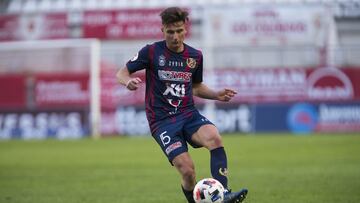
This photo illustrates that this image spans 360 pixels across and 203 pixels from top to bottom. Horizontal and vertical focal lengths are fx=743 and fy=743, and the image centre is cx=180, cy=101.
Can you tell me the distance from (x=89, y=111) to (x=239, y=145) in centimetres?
857

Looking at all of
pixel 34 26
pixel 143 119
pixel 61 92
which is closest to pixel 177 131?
pixel 143 119

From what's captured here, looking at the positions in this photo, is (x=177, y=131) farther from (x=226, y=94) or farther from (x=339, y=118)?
(x=339, y=118)

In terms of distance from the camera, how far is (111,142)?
997 inches

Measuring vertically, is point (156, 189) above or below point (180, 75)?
below

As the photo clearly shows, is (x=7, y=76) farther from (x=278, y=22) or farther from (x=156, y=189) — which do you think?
(x=156, y=189)

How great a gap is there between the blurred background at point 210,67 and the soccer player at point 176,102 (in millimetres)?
19166

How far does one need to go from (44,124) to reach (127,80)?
21429mm

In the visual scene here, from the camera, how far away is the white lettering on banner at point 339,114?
26906 millimetres

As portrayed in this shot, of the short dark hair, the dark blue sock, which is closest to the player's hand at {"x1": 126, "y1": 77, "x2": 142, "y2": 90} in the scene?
the short dark hair

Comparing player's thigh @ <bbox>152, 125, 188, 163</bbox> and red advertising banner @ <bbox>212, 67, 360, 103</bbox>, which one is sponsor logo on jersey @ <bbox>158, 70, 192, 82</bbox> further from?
red advertising banner @ <bbox>212, 67, 360, 103</bbox>

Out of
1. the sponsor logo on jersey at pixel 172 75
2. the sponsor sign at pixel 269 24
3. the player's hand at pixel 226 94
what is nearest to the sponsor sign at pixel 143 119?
the sponsor sign at pixel 269 24

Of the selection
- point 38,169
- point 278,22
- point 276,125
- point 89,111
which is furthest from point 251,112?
point 38,169

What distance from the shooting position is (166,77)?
28.0 feet

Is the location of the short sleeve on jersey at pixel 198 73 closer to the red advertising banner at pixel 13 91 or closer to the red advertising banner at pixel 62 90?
the red advertising banner at pixel 62 90
